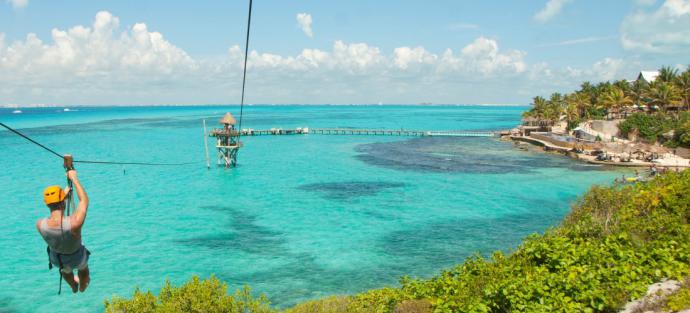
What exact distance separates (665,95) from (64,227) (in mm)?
73555

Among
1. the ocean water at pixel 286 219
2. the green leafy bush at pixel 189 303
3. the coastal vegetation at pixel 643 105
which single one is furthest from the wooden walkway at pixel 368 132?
the green leafy bush at pixel 189 303

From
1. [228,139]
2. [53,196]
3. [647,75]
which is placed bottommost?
[228,139]

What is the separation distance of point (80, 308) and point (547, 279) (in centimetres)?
1768

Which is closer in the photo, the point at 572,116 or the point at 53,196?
the point at 53,196

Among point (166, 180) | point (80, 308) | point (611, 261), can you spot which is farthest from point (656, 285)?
point (166, 180)

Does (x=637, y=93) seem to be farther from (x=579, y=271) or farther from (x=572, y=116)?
(x=579, y=271)

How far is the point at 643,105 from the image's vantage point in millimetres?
73750

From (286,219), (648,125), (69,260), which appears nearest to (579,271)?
(69,260)

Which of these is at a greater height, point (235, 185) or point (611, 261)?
point (611, 261)

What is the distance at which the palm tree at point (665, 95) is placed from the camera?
61.9m

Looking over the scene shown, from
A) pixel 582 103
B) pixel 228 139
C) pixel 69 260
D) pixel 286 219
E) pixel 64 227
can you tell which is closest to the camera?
pixel 64 227

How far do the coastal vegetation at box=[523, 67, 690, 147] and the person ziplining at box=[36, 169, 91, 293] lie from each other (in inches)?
2333

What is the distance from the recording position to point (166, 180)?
46.0 metres

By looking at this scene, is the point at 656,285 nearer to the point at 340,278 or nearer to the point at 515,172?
the point at 340,278
